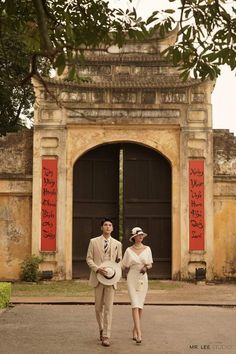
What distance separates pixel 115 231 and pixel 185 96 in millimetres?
4002

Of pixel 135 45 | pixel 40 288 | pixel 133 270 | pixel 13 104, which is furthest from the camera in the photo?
pixel 13 104

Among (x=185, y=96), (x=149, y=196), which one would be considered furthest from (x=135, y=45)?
(x=149, y=196)

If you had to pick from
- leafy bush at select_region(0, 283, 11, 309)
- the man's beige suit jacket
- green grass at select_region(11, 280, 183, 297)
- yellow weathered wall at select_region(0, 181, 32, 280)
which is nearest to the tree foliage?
the man's beige suit jacket

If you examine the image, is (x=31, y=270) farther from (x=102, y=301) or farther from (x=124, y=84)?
(x=102, y=301)

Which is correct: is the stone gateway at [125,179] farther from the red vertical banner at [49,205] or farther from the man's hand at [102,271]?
the man's hand at [102,271]

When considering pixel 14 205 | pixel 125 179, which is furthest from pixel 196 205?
pixel 14 205

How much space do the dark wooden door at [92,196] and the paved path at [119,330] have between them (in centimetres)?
481

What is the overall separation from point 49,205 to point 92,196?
1.20 meters

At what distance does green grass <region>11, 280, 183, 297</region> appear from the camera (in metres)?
13.4

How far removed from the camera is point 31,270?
15625 mm

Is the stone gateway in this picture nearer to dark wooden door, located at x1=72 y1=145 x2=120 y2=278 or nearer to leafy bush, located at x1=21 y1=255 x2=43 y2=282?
dark wooden door, located at x1=72 y1=145 x2=120 y2=278

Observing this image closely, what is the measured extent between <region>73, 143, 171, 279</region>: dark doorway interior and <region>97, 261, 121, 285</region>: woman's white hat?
26.6 feet

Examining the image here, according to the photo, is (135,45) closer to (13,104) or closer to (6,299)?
(13,104)

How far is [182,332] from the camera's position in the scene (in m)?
8.66
